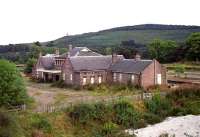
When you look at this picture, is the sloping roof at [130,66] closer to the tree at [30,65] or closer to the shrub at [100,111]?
the shrub at [100,111]

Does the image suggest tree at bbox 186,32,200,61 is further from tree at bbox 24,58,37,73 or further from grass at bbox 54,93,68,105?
grass at bbox 54,93,68,105

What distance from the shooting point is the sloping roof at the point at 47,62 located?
63.6 meters

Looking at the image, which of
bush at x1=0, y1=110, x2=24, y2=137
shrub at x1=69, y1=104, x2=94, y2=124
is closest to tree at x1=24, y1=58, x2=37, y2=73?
shrub at x1=69, y1=104, x2=94, y2=124

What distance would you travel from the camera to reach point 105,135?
31.5 metres

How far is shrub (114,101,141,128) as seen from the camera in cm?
3512

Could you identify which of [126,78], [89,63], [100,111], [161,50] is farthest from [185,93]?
[161,50]

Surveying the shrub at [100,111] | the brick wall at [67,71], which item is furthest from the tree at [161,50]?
the shrub at [100,111]

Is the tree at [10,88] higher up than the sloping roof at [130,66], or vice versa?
the sloping roof at [130,66]

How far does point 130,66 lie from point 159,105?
12705 mm

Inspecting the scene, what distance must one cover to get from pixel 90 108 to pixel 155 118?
6.90m

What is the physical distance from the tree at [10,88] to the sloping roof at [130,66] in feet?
61.9

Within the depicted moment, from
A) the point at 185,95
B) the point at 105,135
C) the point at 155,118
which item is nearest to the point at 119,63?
the point at 185,95

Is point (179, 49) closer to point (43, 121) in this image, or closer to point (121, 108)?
point (121, 108)

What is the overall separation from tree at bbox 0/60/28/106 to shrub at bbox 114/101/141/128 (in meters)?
8.46
